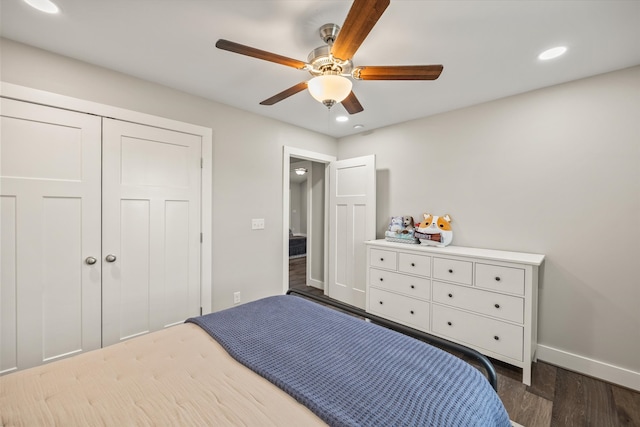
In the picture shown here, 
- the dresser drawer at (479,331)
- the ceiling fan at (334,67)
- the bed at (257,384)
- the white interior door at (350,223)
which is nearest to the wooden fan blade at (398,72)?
the ceiling fan at (334,67)

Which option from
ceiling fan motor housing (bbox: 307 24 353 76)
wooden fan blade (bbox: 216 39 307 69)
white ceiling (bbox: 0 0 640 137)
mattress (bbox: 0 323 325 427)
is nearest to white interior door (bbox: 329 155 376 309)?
white ceiling (bbox: 0 0 640 137)

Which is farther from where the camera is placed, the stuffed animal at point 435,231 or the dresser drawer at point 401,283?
the stuffed animal at point 435,231

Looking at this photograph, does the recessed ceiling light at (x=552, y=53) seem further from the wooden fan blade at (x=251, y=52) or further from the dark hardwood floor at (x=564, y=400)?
the dark hardwood floor at (x=564, y=400)

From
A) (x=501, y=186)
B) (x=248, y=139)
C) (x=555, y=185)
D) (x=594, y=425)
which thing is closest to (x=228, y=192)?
(x=248, y=139)

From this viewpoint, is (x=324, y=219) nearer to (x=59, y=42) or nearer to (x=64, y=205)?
(x=64, y=205)

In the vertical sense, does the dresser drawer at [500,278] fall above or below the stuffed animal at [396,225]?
below

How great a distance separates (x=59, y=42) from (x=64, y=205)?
1.09 metres

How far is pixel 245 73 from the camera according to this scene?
212 centimetres

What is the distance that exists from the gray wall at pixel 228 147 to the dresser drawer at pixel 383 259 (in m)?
1.15

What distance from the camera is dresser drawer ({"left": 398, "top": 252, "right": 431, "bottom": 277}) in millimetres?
2572

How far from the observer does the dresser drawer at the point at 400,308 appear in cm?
261

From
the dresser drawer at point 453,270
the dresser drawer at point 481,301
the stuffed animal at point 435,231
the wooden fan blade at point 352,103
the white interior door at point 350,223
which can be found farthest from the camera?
the white interior door at point 350,223

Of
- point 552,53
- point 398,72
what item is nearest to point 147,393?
point 398,72

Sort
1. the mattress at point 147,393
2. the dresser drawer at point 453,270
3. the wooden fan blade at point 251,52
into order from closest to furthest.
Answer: the mattress at point 147,393 → the wooden fan blade at point 251,52 → the dresser drawer at point 453,270
